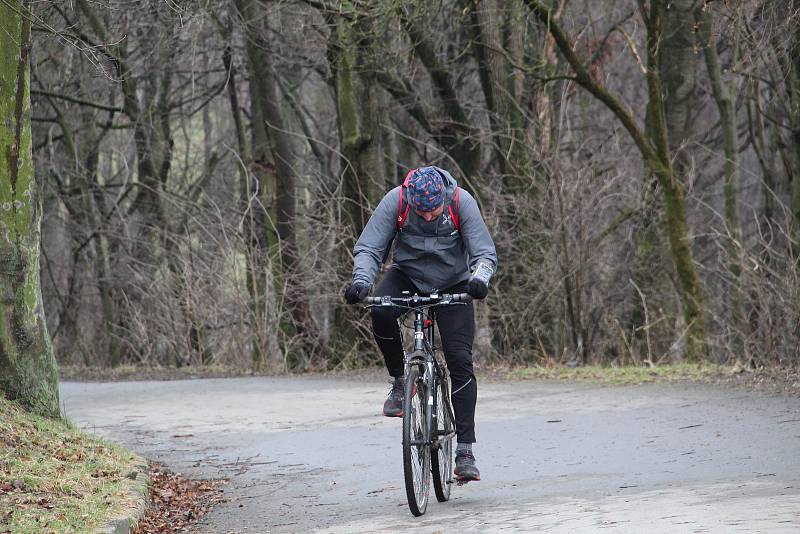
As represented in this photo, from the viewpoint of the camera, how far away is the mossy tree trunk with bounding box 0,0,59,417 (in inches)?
364

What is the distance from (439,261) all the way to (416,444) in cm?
115

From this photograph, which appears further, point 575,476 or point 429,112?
point 429,112

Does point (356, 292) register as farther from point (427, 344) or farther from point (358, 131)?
point (358, 131)

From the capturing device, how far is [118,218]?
27547mm

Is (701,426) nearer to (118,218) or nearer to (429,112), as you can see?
(429,112)

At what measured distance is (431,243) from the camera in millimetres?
7352

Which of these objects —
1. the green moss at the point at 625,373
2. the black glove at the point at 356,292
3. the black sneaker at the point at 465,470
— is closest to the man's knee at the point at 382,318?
the black glove at the point at 356,292

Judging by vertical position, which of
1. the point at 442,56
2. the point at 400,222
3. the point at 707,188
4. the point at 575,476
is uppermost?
the point at 442,56

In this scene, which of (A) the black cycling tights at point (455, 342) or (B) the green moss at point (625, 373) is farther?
(B) the green moss at point (625, 373)

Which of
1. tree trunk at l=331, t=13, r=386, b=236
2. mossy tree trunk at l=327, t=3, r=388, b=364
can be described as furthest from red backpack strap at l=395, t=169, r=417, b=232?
tree trunk at l=331, t=13, r=386, b=236

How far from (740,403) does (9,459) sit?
6.31 metres

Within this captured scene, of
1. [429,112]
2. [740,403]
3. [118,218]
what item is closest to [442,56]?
[429,112]

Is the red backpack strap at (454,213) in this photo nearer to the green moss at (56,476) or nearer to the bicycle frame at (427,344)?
the bicycle frame at (427,344)

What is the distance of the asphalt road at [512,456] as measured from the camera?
21.5ft
